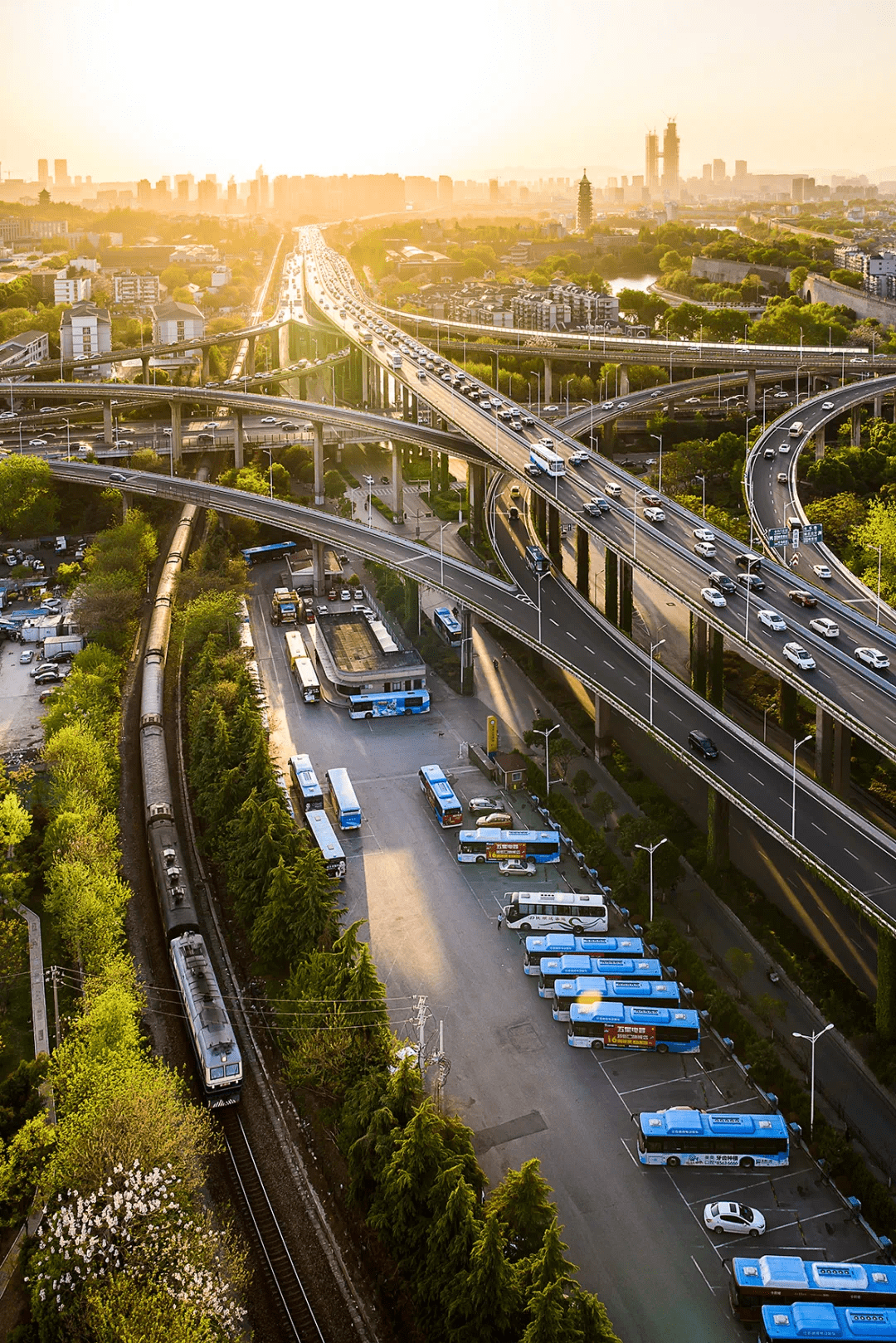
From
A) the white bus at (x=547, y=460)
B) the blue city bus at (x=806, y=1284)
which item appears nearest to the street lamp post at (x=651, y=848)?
the blue city bus at (x=806, y=1284)

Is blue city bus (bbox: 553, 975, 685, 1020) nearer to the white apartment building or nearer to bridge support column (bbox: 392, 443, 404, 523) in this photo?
bridge support column (bbox: 392, 443, 404, 523)

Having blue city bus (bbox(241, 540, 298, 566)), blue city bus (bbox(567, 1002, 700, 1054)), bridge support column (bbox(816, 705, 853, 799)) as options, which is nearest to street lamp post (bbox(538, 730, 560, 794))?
bridge support column (bbox(816, 705, 853, 799))

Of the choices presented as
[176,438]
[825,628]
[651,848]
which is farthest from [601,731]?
[176,438]

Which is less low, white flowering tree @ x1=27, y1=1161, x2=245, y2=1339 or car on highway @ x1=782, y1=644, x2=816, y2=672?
car on highway @ x1=782, y1=644, x2=816, y2=672

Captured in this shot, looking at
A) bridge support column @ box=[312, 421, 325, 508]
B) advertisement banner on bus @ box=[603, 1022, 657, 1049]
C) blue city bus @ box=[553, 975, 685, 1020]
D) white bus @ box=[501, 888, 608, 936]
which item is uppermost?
bridge support column @ box=[312, 421, 325, 508]

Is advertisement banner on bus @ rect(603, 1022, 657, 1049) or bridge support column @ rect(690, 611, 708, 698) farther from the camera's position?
bridge support column @ rect(690, 611, 708, 698)

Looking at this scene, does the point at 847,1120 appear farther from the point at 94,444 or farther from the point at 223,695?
the point at 94,444

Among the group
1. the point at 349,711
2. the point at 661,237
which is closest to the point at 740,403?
the point at 349,711
